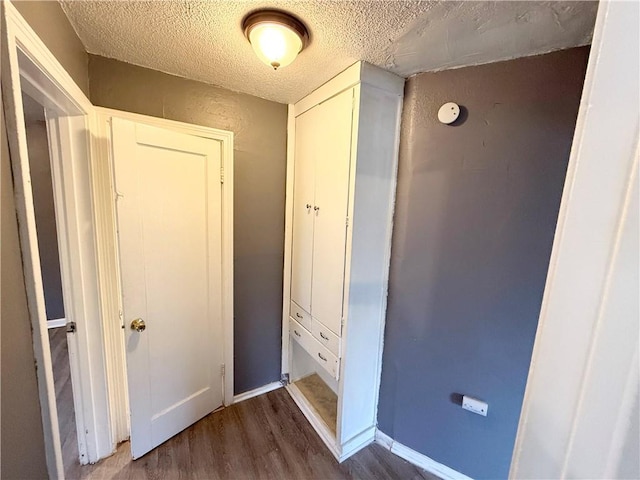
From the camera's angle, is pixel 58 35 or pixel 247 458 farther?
pixel 247 458

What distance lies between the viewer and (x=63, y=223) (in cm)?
133

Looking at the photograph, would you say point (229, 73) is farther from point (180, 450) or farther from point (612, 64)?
point (180, 450)

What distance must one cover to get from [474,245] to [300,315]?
126 cm

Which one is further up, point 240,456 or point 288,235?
point 288,235

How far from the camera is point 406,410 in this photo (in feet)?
5.60

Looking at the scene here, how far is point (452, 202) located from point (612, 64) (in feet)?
3.84

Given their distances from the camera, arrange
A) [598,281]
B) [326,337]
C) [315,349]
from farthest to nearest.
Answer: [315,349] → [326,337] → [598,281]

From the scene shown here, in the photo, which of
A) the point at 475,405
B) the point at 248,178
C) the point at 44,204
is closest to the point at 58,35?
the point at 248,178

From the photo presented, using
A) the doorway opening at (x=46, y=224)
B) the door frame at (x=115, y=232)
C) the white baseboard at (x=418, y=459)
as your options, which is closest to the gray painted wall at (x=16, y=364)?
the door frame at (x=115, y=232)

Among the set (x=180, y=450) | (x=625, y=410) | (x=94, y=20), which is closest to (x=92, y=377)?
(x=180, y=450)

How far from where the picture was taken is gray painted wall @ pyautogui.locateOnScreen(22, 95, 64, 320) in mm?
2941

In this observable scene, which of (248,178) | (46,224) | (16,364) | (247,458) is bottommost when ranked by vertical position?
(247,458)

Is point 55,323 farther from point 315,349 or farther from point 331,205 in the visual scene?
point 331,205

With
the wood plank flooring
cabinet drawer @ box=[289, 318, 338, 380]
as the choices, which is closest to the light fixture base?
cabinet drawer @ box=[289, 318, 338, 380]
